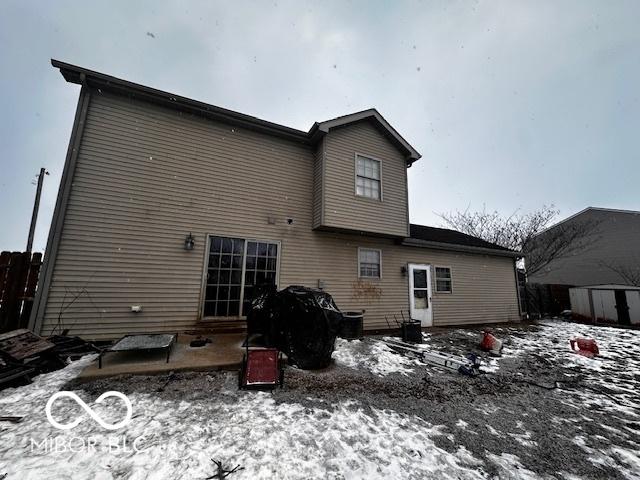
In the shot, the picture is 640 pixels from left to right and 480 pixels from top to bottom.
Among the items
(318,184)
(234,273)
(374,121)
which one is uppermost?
(374,121)

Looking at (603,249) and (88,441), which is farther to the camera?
(603,249)

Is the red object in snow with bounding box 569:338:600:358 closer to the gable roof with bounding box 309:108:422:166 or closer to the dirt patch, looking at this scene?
the dirt patch

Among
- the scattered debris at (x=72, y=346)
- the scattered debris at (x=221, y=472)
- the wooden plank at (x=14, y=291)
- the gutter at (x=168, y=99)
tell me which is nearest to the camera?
the scattered debris at (x=221, y=472)

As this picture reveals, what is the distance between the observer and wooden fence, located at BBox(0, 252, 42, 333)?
4.63 m

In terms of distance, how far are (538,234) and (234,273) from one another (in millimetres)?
21567

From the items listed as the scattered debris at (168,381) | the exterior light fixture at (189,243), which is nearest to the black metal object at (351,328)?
the scattered debris at (168,381)

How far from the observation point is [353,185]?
7484 mm

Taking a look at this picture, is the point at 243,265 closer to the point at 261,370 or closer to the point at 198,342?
the point at 198,342

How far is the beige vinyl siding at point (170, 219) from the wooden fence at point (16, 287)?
0.42 meters

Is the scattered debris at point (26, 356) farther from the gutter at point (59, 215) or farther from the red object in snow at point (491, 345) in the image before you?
the red object in snow at point (491, 345)

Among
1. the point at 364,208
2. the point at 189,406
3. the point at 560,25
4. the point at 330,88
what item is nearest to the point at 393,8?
the point at 330,88

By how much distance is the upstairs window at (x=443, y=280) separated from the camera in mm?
9062

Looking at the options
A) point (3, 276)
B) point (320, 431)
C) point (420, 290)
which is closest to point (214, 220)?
point (3, 276)

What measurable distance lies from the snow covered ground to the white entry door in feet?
14.1
